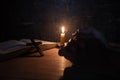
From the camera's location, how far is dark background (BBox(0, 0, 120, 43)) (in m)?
2.11

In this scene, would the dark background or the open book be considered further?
the dark background

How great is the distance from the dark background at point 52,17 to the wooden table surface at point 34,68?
68 centimetres

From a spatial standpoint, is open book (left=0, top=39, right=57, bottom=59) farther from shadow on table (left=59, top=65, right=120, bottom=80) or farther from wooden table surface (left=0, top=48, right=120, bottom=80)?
shadow on table (left=59, top=65, right=120, bottom=80)

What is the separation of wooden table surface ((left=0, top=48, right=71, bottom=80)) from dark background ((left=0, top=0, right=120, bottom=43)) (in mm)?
680

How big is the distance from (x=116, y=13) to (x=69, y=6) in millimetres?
405

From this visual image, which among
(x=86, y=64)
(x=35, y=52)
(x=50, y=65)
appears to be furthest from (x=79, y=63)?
(x=35, y=52)

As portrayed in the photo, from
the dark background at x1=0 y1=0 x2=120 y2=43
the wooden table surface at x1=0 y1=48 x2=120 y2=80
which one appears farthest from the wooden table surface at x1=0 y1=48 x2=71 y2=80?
the dark background at x1=0 y1=0 x2=120 y2=43

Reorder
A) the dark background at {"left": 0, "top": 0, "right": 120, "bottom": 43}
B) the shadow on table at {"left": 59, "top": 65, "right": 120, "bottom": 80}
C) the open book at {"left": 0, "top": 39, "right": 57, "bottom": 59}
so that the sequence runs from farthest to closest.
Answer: the dark background at {"left": 0, "top": 0, "right": 120, "bottom": 43} → the open book at {"left": 0, "top": 39, "right": 57, "bottom": 59} → the shadow on table at {"left": 59, "top": 65, "right": 120, "bottom": 80}

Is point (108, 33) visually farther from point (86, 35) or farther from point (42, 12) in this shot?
point (86, 35)

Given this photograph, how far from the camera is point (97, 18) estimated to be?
7.01 ft

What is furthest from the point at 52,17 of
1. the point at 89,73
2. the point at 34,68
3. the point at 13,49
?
the point at 89,73

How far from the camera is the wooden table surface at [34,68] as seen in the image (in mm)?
1135

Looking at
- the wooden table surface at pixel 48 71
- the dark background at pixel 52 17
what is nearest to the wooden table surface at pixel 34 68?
the wooden table surface at pixel 48 71

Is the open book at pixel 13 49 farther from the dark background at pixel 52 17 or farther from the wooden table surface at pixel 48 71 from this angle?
the dark background at pixel 52 17
